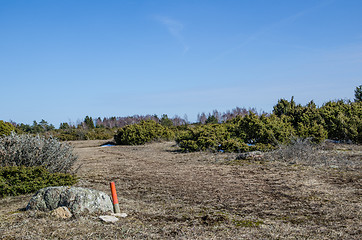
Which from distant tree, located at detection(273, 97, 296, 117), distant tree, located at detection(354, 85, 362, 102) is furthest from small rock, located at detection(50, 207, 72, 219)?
distant tree, located at detection(354, 85, 362, 102)

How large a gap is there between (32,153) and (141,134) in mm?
12779

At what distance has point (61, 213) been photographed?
5.18 m

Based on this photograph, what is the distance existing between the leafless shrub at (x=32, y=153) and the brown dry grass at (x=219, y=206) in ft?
2.99

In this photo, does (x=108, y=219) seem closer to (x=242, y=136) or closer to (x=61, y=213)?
(x=61, y=213)

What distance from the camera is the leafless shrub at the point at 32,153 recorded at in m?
8.00

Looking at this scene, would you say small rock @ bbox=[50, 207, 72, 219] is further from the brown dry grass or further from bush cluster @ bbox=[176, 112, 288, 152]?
bush cluster @ bbox=[176, 112, 288, 152]

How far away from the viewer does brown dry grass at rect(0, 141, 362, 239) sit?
14.5 ft

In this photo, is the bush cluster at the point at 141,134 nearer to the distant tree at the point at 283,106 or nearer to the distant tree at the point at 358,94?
the distant tree at the point at 283,106

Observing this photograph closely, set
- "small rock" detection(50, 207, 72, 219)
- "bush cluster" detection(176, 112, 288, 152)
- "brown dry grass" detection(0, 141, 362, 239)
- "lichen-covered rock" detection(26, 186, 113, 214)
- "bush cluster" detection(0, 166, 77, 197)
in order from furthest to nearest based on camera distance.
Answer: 1. "bush cluster" detection(176, 112, 288, 152)
2. "bush cluster" detection(0, 166, 77, 197)
3. "lichen-covered rock" detection(26, 186, 113, 214)
4. "small rock" detection(50, 207, 72, 219)
5. "brown dry grass" detection(0, 141, 362, 239)

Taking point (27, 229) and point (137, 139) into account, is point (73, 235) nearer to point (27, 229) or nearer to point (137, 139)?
point (27, 229)

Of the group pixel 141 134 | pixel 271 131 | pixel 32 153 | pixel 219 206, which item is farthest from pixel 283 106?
pixel 32 153

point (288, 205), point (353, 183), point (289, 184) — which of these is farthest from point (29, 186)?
point (353, 183)

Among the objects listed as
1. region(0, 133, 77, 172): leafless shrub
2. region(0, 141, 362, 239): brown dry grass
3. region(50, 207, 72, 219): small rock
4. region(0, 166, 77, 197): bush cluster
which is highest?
region(0, 133, 77, 172): leafless shrub

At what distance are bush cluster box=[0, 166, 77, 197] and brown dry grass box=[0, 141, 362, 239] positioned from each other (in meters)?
0.30
